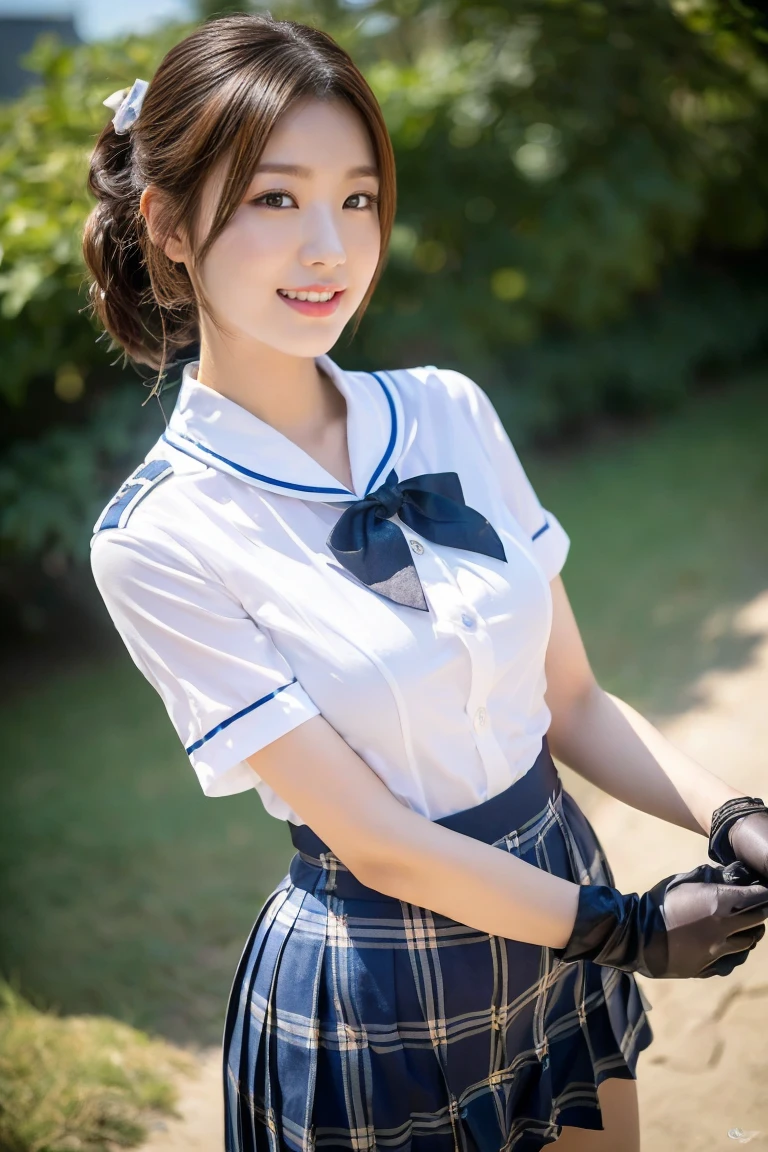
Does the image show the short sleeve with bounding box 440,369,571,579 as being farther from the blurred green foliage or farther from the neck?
the blurred green foliage

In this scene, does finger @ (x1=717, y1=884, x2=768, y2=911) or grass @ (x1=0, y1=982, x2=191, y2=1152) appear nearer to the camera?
finger @ (x1=717, y1=884, x2=768, y2=911)

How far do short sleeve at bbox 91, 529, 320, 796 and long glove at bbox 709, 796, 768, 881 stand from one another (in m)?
0.52

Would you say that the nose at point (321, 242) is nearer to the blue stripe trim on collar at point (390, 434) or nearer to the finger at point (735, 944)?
the blue stripe trim on collar at point (390, 434)

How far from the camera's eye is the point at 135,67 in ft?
12.8

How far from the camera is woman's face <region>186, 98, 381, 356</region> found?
1245mm

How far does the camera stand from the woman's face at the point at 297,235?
1245 millimetres

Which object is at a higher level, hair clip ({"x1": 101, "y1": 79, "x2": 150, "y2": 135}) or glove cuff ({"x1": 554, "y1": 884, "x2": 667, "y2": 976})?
hair clip ({"x1": 101, "y1": 79, "x2": 150, "y2": 135})

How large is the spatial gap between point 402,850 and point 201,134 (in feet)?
2.77

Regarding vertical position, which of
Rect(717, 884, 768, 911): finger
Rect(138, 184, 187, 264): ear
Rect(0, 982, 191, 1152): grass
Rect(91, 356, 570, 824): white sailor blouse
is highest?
Rect(138, 184, 187, 264): ear

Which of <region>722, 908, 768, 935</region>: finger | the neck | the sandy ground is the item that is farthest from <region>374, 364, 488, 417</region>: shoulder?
the sandy ground

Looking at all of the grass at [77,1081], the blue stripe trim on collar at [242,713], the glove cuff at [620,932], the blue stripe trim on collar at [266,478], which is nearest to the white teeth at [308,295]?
the blue stripe trim on collar at [266,478]

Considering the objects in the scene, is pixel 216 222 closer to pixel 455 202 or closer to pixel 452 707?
pixel 452 707

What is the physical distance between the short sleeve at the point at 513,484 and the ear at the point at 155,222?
384mm

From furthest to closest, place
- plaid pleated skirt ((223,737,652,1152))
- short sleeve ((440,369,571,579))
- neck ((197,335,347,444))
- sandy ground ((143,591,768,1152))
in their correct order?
sandy ground ((143,591,768,1152)) → short sleeve ((440,369,571,579)) → neck ((197,335,347,444)) → plaid pleated skirt ((223,737,652,1152))
